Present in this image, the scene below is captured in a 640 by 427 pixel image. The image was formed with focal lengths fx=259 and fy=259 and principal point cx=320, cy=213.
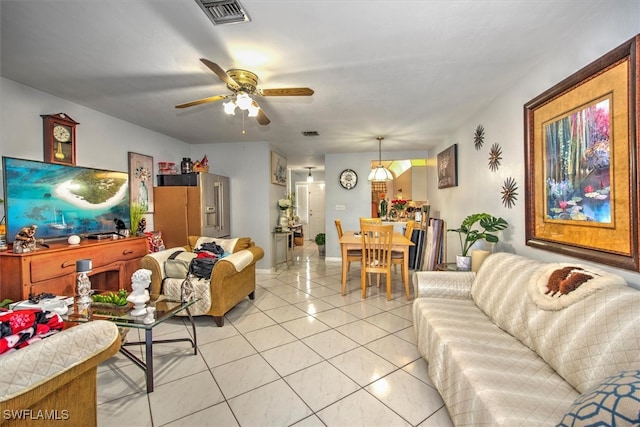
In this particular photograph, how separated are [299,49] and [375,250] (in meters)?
2.44

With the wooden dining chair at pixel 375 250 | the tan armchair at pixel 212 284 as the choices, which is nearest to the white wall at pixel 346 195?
the wooden dining chair at pixel 375 250

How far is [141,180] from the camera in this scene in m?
3.64

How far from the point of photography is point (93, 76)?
2.24 metres

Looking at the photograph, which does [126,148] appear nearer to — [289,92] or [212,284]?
[212,284]

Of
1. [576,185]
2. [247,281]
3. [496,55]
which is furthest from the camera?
[247,281]

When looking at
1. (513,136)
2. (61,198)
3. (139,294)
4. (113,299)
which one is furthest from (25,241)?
(513,136)

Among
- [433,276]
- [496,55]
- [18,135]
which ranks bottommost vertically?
[433,276]

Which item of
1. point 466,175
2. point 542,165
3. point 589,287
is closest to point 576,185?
point 542,165

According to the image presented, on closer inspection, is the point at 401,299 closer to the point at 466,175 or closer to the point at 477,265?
the point at 477,265

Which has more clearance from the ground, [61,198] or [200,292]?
[61,198]

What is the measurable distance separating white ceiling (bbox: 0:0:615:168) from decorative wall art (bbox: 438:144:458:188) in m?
0.78

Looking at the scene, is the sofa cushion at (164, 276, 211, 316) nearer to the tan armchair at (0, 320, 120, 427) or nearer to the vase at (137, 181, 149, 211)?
the tan armchair at (0, 320, 120, 427)

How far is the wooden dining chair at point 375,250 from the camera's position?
3215 millimetres

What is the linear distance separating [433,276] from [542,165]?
3.83 feet
